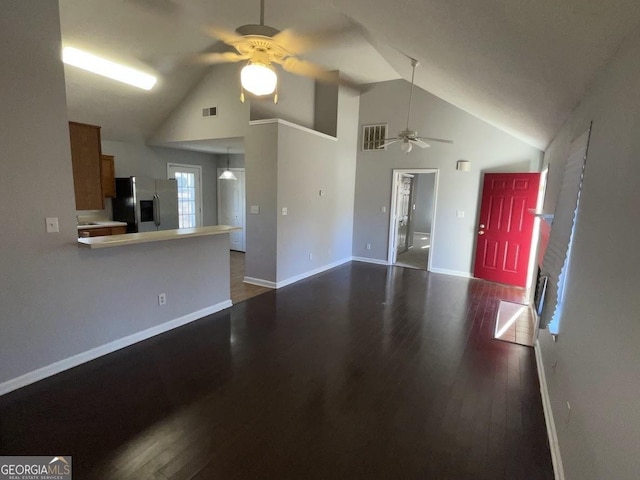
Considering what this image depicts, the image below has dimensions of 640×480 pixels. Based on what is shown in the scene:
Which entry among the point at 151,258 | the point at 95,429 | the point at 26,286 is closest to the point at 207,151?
the point at 151,258

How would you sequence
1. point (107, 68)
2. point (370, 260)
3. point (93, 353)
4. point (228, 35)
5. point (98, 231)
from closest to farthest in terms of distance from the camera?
1. point (228, 35)
2. point (93, 353)
3. point (107, 68)
4. point (98, 231)
5. point (370, 260)

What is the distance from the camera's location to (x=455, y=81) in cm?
339

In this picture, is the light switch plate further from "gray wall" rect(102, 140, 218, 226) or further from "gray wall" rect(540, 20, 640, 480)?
"gray wall" rect(102, 140, 218, 226)

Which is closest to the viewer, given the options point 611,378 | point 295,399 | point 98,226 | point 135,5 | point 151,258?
point 611,378

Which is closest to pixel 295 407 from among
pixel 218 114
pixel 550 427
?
pixel 550 427

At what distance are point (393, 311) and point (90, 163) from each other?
4187 mm

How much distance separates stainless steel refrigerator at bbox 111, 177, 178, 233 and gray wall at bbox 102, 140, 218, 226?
344mm

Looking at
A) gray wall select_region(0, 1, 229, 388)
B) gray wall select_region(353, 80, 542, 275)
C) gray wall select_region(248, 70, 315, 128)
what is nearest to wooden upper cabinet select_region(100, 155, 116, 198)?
gray wall select_region(248, 70, 315, 128)

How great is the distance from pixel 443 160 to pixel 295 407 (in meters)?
5.39

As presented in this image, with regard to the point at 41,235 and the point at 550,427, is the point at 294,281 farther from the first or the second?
the point at 550,427

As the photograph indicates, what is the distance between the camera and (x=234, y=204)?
25.1ft

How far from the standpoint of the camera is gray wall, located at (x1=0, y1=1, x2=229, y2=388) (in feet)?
7.54

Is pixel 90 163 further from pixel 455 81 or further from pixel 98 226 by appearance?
pixel 455 81

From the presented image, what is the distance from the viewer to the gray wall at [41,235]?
7.54 feet
